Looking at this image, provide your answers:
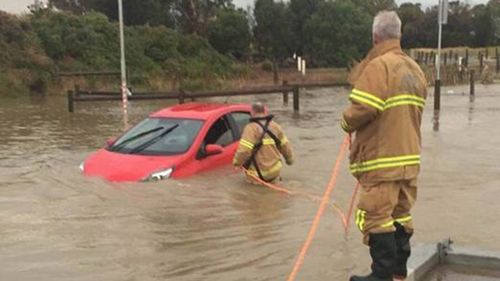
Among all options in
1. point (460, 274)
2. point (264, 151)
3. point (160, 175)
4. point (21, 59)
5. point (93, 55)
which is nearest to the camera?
point (460, 274)

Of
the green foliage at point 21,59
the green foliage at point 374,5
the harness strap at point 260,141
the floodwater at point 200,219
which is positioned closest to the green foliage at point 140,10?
the green foliage at point 21,59

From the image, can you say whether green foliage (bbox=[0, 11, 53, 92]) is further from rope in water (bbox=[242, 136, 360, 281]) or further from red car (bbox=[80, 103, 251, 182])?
rope in water (bbox=[242, 136, 360, 281])

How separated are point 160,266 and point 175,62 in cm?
4072

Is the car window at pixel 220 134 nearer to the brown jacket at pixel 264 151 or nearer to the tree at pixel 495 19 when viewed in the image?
the brown jacket at pixel 264 151

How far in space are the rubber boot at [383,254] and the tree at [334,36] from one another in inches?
2347

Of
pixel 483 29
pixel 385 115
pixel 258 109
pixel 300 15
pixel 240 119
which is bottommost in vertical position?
pixel 240 119

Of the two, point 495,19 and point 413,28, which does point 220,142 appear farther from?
point 495,19

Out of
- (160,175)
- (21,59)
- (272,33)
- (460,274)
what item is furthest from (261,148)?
(272,33)

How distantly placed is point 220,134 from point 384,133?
6226mm

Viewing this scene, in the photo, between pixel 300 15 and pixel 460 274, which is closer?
pixel 460 274

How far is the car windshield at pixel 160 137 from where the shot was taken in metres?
10.2

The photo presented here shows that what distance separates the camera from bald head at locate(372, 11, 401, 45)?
4859 mm

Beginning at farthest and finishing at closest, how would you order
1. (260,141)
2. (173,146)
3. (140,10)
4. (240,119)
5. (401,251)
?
1. (140,10)
2. (240,119)
3. (173,146)
4. (260,141)
5. (401,251)

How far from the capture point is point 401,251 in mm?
5020
